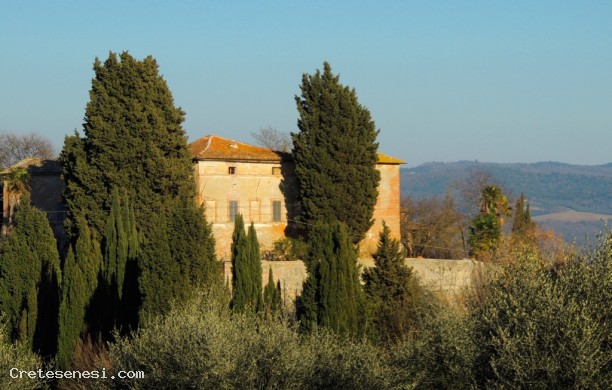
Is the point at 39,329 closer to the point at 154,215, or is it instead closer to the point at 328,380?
the point at 154,215

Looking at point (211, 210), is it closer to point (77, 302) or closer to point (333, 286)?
point (77, 302)

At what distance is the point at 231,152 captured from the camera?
34969mm

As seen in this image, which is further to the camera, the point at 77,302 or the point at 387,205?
the point at 387,205

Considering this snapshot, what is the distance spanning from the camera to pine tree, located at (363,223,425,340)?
2889 centimetres

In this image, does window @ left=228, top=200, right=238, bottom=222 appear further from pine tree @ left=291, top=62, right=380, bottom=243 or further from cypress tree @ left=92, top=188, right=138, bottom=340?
cypress tree @ left=92, top=188, right=138, bottom=340

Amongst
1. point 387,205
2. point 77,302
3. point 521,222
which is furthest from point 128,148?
point 521,222

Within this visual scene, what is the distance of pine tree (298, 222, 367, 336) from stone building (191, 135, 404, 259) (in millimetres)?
7037

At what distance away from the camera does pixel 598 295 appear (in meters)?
14.7

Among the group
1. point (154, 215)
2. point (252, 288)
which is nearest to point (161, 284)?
point (252, 288)

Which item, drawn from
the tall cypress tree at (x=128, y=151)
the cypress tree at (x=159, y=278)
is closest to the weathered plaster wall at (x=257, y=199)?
the tall cypress tree at (x=128, y=151)

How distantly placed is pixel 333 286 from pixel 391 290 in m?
4.34

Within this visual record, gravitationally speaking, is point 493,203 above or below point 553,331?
above

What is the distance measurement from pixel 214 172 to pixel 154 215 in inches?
146

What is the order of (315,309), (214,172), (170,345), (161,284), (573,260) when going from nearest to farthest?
(573,260) → (170,345) → (161,284) → (315,309) → (214,172)
